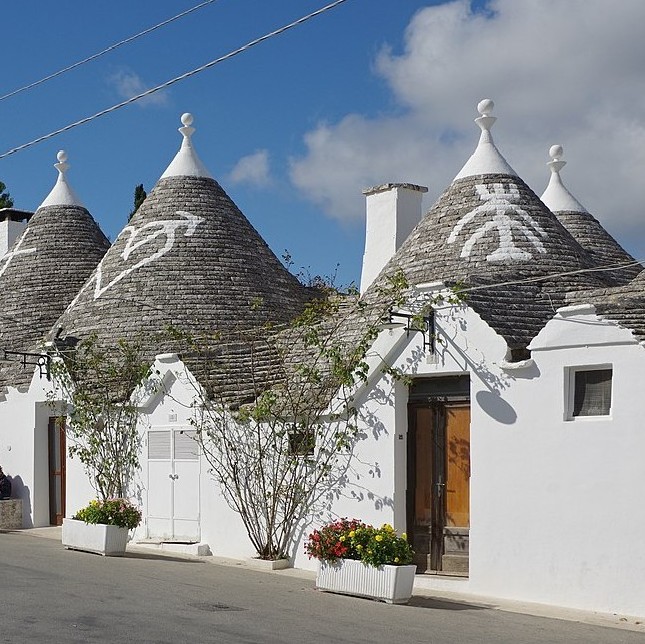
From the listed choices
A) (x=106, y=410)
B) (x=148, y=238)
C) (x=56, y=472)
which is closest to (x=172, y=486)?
(x=106, y=410)

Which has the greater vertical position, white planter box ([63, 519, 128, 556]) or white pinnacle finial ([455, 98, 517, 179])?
white pinnacle finial ([455, 98, 517, 179])

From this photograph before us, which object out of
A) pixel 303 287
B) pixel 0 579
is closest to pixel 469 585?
pixel 0 579

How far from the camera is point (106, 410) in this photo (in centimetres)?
2108

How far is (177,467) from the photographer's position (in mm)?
19766

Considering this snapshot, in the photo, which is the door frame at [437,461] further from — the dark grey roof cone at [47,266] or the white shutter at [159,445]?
the dark grey roof cone at [47,266]

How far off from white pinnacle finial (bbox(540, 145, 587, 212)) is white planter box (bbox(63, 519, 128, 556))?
38.8 feet

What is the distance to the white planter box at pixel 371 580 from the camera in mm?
13516

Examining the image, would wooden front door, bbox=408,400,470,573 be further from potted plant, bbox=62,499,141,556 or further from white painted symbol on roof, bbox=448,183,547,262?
potted plant, bbox=62,499,141,556

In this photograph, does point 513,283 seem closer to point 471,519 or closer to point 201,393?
point 471,519

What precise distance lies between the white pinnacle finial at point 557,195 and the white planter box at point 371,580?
12678mm

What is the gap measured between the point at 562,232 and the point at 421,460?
561 cm

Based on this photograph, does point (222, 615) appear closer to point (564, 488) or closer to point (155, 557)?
point (564, 488)

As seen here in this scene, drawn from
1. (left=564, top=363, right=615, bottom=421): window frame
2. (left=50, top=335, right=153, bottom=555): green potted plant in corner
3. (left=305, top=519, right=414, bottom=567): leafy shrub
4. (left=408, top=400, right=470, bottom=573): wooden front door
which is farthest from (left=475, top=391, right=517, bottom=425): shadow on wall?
(left=50, top=335, right=153, bottom=555): green potted plant in corner

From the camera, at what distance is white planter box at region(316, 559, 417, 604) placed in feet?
44.3
